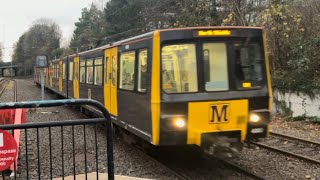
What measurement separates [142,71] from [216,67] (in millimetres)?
1454

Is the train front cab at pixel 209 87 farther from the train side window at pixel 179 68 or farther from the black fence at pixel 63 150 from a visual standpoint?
the black fence at pixel 63 150

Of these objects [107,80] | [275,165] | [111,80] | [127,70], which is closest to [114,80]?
[111,80]

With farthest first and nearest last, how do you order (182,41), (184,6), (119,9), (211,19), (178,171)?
(119,9)
(184,6)
(211,19)
(178,171)
(182,41)

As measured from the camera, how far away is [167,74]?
24.4 ft

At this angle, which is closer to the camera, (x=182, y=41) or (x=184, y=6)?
(x=182, y=41)

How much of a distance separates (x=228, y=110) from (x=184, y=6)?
22.5m

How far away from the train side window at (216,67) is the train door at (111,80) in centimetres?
321

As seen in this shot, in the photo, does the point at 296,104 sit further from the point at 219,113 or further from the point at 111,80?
the point at 219,113

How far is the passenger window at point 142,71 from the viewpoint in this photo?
799cm

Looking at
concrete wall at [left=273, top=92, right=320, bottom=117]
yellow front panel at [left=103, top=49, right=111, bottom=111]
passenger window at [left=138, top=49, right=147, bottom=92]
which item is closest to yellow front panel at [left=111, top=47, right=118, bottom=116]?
yellow front panel at [left=103, top=49, right=111, bottom=111]

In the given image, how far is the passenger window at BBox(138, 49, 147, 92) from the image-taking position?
7.99m

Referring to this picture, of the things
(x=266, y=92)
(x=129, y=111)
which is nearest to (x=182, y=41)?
(x=266, y=92)

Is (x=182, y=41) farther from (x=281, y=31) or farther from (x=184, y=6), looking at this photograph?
(x=184, y=6)

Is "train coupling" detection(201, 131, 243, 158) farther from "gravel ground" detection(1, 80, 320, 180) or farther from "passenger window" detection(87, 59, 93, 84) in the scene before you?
"passenger window" detection(87, 59, 93, 84)
